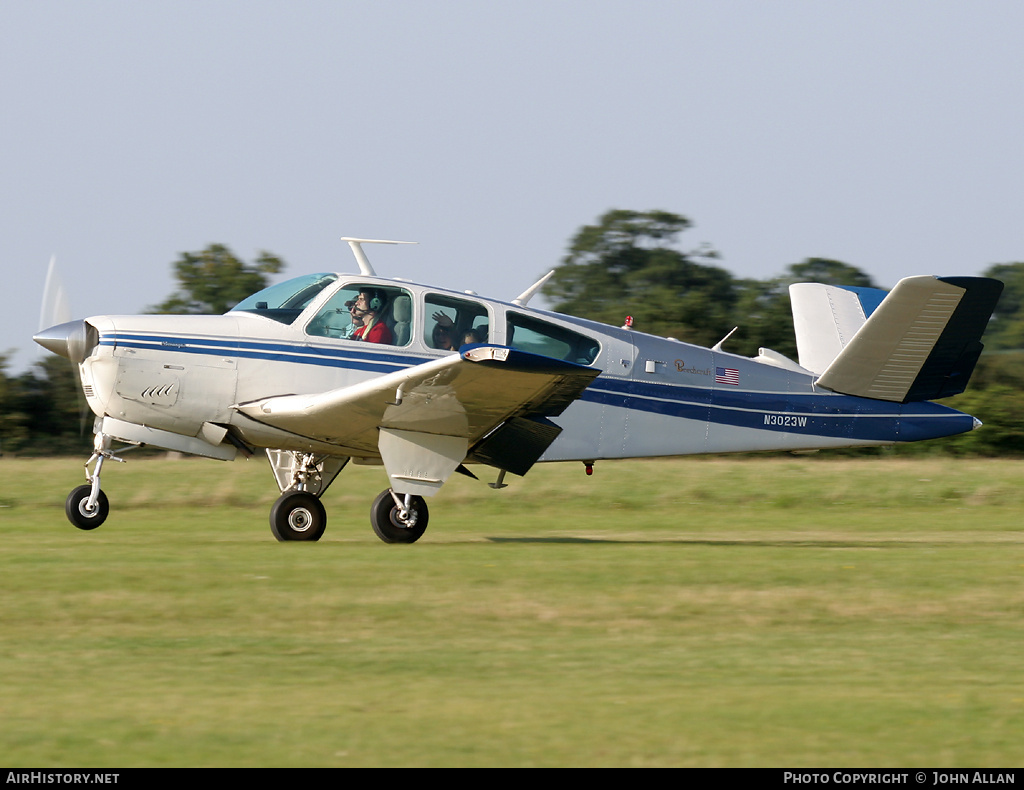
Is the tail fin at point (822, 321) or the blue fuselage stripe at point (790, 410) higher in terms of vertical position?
the tail fin at point (822, 321)

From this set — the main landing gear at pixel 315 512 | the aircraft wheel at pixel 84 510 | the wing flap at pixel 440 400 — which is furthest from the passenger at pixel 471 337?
the aircraft wheel at pixel 84 510

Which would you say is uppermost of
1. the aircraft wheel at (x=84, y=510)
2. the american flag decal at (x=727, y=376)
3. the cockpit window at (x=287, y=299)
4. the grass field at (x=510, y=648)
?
the cockpit window at (x=287, y=299)

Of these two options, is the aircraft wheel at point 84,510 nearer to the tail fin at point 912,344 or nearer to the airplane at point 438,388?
the airplane at point 438,388

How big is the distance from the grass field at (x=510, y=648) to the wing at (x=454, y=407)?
3.23 ft

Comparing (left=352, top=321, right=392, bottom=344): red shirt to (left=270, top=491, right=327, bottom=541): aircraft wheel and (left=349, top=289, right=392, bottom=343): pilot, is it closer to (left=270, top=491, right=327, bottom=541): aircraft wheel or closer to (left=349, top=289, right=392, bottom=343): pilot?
(left=349, top=289, right=392, bottom=343): pilot

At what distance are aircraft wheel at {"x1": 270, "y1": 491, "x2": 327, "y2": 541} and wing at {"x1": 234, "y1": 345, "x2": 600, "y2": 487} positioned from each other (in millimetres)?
605

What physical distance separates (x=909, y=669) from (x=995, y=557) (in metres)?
4.71

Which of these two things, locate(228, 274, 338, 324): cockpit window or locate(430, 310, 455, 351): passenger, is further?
locate(430, 310, 455, 351): passenger

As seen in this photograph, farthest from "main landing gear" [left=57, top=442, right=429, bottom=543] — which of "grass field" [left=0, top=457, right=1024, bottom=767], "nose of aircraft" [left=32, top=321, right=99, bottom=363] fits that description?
"nose of aircraft" [left=32, top=321, right=99, bottom=363]

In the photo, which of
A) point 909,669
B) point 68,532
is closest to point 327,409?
point 68,532

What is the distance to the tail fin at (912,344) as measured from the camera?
11648mm

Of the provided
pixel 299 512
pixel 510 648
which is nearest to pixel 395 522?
pixel 299 512

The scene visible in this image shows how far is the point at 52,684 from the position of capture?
5625 millimetres

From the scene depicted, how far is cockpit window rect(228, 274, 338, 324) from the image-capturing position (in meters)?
11.4
